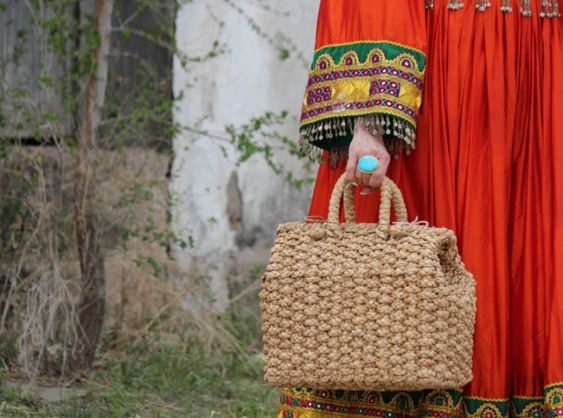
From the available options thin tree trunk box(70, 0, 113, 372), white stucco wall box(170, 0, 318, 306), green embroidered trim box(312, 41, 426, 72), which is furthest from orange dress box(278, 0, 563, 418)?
white stucco wall box(170, 0, 318, 306)

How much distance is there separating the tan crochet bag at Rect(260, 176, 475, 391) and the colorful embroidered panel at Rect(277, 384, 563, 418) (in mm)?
152

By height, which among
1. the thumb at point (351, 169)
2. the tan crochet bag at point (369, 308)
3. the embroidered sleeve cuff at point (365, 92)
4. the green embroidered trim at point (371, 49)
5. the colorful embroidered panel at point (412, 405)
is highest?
the green embroidered trim at point (371, 49)

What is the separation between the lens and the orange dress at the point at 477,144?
283 centimetres

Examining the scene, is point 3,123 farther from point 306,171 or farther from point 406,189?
point 406,189

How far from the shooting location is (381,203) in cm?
278

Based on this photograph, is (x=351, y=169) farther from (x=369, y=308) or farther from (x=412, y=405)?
(x=412, y=405)

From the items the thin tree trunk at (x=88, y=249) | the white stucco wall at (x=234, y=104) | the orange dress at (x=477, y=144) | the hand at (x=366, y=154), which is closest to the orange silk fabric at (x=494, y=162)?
the orange dress at (x=477, y=144)

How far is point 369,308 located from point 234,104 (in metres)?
4.11

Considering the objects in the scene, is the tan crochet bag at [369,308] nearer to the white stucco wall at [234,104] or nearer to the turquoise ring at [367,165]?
the turquoise ring at [367,165]

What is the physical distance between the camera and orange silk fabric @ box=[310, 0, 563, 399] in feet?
9.28

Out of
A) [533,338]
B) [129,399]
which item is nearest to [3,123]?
[129,399]

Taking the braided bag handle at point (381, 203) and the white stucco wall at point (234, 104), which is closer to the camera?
the braided bag handle at point (381, 203)

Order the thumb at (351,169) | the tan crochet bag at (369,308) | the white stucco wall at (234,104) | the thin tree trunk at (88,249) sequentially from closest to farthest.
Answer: the tan crochet bag at (369,308) → the thumb at (351,169) → the thin tree trunk at (88,249) → the white stucco wall at (234,104)

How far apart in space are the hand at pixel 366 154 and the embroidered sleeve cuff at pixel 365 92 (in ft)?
0.09
